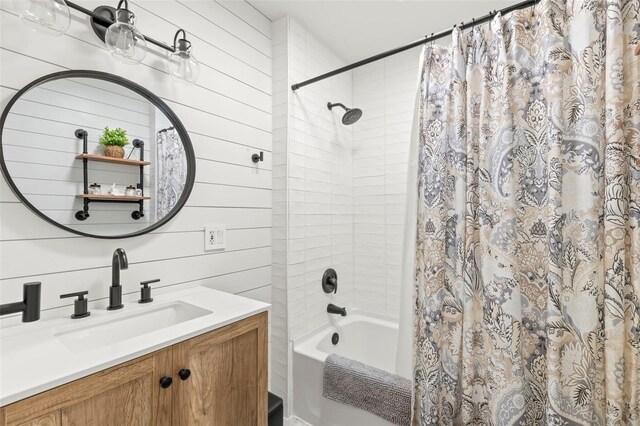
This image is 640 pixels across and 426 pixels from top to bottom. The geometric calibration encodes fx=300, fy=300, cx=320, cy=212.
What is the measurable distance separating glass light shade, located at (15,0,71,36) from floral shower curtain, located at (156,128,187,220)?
0.49m

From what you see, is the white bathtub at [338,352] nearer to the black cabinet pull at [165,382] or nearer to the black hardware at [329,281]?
the black hardware at [329,281]

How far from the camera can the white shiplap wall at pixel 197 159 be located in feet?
3.36

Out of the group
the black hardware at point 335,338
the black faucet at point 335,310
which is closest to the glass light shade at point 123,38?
the black faucet at point 335,310

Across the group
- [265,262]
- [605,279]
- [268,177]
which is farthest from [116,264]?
[605,279]

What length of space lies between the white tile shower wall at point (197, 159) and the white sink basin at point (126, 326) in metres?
0.15

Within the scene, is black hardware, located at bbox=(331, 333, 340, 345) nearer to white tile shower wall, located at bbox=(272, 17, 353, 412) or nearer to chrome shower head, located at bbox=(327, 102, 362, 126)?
white tile shower wall, located at bbox=(272, 17, 353, 412)

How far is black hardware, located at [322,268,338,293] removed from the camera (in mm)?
2197

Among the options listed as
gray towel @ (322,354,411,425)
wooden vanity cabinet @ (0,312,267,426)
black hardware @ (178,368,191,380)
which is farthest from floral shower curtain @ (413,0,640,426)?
black hardware @ (178,368,191,380)

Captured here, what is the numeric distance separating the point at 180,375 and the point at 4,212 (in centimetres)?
79

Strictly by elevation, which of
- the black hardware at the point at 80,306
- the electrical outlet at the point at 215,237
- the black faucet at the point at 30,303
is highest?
the electrical outlet at the point at 215,237

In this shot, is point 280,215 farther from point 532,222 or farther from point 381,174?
point 532,222

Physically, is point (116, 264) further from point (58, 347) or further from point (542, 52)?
point (542, 52)

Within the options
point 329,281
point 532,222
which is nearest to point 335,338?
point 329,281

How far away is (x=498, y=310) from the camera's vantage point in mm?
1145
